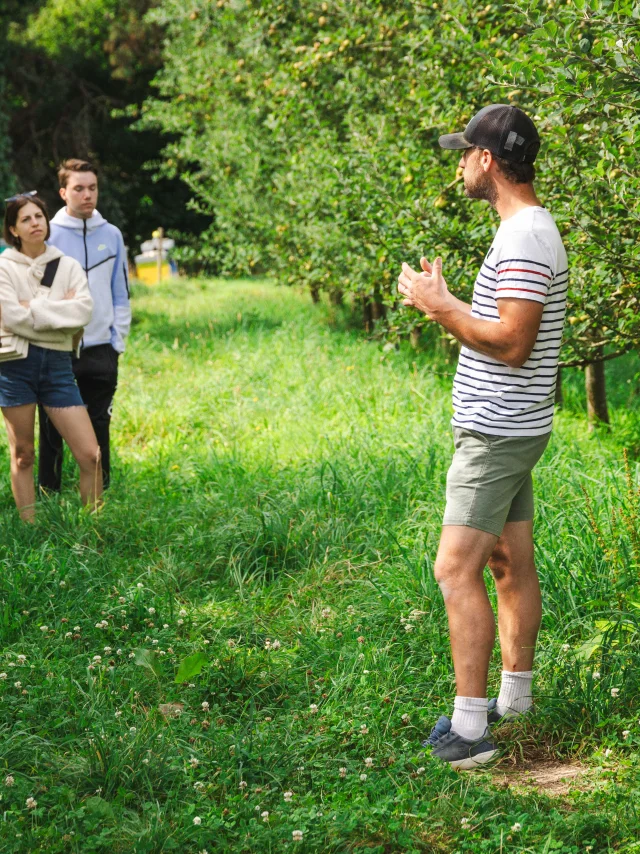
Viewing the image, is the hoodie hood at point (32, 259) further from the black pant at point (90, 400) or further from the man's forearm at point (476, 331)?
the man's forearm at point (476, 331)

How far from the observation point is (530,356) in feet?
9.78

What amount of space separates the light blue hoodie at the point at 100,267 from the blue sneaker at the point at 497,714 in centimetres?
331

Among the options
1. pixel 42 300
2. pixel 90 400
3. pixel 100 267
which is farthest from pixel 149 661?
pixel 100 267

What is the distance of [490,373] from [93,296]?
10.9 ft

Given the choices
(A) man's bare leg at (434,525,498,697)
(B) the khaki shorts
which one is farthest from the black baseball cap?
(A) man's bare leg at (434,525,498,697)

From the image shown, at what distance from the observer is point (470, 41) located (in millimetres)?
5469

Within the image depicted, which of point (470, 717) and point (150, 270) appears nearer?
point (470, 717)

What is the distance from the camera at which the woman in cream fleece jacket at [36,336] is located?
5.07 m

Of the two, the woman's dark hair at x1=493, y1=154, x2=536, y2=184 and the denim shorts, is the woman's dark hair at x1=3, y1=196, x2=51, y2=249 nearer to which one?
the denim shorts

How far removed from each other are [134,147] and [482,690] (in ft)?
86.0

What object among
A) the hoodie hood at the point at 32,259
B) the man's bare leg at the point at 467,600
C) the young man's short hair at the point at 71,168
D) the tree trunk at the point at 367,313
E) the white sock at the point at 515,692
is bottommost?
the white sock at the point at 515,692

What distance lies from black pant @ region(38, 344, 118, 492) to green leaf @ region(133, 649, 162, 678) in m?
2.40

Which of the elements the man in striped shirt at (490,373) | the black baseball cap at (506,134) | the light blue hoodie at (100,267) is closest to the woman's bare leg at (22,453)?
the light blue hoodie at (100,267)

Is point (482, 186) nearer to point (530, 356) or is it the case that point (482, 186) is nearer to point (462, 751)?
point (530, 356)
